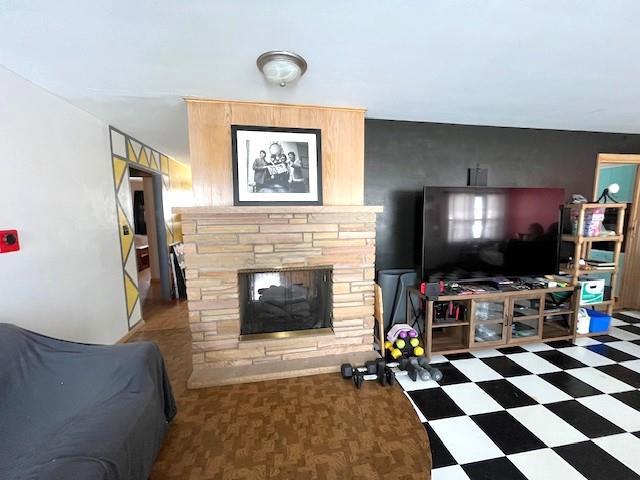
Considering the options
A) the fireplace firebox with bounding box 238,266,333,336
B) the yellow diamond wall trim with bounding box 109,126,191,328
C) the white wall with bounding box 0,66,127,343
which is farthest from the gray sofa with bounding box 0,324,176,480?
the yellow diamond wall trim with bounding box 109,126,191,328

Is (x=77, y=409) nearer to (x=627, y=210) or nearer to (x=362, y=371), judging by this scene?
(x=362, y=371)

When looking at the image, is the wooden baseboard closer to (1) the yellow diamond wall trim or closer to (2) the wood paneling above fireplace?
(1) the yellow diamond wall trim

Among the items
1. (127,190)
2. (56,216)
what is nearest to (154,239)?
(127,190)

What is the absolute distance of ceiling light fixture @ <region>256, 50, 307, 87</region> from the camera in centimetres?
143

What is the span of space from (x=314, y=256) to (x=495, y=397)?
5.26 ft

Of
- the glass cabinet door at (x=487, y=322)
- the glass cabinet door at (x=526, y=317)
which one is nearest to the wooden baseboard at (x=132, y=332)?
the glass cabinet door at (x=487, y=322)

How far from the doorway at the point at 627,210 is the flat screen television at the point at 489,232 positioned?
115 cm

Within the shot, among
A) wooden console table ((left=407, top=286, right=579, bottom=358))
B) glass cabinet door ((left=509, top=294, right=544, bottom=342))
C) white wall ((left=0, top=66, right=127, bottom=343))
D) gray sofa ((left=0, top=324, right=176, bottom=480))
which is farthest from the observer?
glass cabinet door ((left=509, top=294, right=544, bottom=342))

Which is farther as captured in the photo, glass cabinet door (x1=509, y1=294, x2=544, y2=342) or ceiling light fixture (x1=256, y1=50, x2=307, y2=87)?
glass cabinet door (x1=509, y1=294, x2=544, y2=342)

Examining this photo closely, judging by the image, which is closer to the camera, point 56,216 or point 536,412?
point 536,412

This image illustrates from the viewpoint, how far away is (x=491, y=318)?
2.53 m

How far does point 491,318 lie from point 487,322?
0.10 metres

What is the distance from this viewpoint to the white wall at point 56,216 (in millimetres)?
1630

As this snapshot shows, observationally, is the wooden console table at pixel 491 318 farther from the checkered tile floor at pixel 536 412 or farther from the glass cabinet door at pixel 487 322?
the checkered tile floor at pixel 536 412
